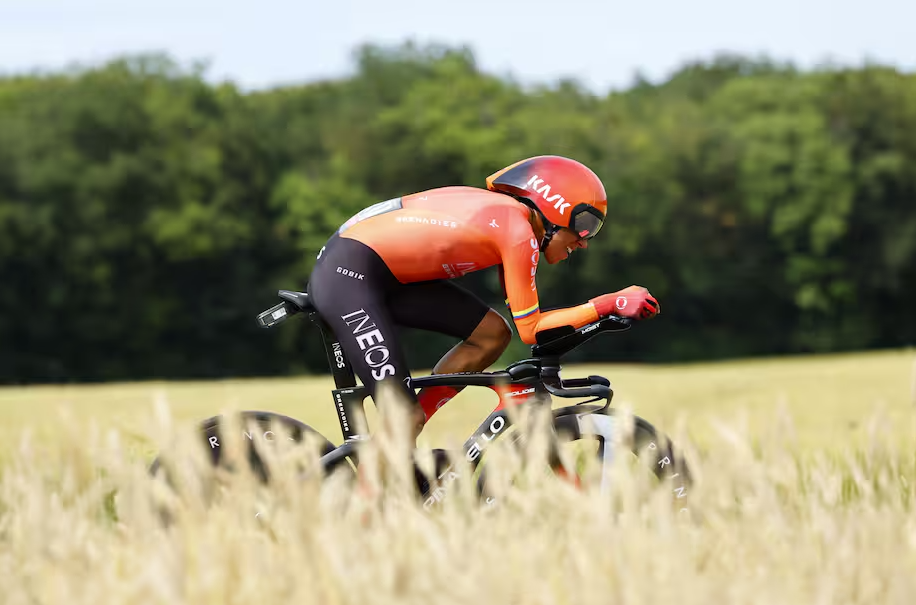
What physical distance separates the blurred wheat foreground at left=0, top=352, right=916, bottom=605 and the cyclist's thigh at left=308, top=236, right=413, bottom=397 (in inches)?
50.6

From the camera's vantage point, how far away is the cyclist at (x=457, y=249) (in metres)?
4.94

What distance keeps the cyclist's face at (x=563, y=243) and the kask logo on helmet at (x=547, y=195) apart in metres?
0.11

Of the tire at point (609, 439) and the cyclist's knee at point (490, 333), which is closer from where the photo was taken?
the tire at point (609, 439)

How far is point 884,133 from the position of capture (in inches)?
2419

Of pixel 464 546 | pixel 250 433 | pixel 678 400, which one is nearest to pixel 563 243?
pixel 250 433

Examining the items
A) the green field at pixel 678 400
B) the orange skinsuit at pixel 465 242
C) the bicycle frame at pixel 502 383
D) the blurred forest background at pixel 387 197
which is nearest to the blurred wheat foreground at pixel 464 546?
the bicycle frame at pixel 502 383

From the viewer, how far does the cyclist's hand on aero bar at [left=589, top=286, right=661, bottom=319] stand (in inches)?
191

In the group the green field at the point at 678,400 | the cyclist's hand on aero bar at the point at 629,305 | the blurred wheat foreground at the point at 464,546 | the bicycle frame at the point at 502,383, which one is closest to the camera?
the blurred wheat foreground at the point at 464,546

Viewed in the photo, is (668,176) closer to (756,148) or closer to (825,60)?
(756,148)

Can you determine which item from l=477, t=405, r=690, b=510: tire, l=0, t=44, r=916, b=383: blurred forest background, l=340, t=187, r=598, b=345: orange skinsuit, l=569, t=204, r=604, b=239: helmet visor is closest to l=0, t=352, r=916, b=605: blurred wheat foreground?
l=477, t=405, r=690, b=510: tire

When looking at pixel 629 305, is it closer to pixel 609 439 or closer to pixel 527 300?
pixel 527 300

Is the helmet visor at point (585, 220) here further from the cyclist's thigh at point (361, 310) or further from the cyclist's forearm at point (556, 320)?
the cyclist's thigh at point (361, 310)

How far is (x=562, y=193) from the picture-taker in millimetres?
5113

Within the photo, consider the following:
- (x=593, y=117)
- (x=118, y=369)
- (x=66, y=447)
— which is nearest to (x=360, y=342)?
(x=66, y=447)
